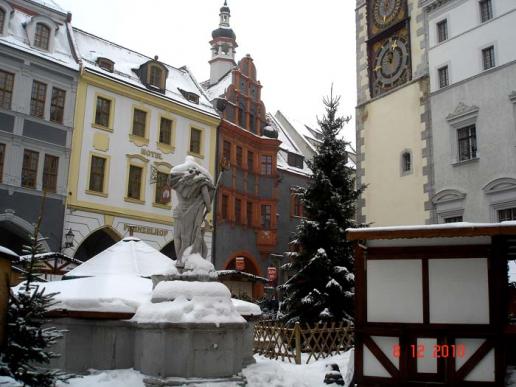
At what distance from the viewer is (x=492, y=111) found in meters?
21.2

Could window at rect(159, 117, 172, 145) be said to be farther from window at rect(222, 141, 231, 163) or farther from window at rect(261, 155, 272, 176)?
window at rect(261, 155, 272, 176)

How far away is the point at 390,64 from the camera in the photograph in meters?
26.0

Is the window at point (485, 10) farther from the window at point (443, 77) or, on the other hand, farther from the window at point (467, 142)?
the window at point (467, 142)

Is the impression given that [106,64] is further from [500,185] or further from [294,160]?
[500,185]

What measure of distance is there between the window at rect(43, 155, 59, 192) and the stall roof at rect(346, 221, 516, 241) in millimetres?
19552

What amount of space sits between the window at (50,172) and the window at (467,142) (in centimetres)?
1762

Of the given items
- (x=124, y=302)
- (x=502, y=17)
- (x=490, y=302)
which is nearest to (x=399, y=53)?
(x=502, y=17)

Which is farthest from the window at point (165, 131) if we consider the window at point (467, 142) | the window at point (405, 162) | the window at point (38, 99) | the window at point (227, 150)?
the window at point (467, 142)

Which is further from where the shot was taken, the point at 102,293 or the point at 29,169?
the point at 29,169

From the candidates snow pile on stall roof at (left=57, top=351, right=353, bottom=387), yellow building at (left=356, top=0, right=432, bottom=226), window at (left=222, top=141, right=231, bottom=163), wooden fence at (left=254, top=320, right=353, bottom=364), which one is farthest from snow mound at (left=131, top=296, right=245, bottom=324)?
window at (left=222, top=141, right=231, bottom=163)

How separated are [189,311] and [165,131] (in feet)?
76.6

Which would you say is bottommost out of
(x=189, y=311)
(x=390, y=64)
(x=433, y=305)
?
(x=189, y=311)

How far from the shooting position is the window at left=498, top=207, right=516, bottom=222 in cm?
2023

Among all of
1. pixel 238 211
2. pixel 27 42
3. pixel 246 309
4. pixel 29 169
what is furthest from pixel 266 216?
pixel 246 309
